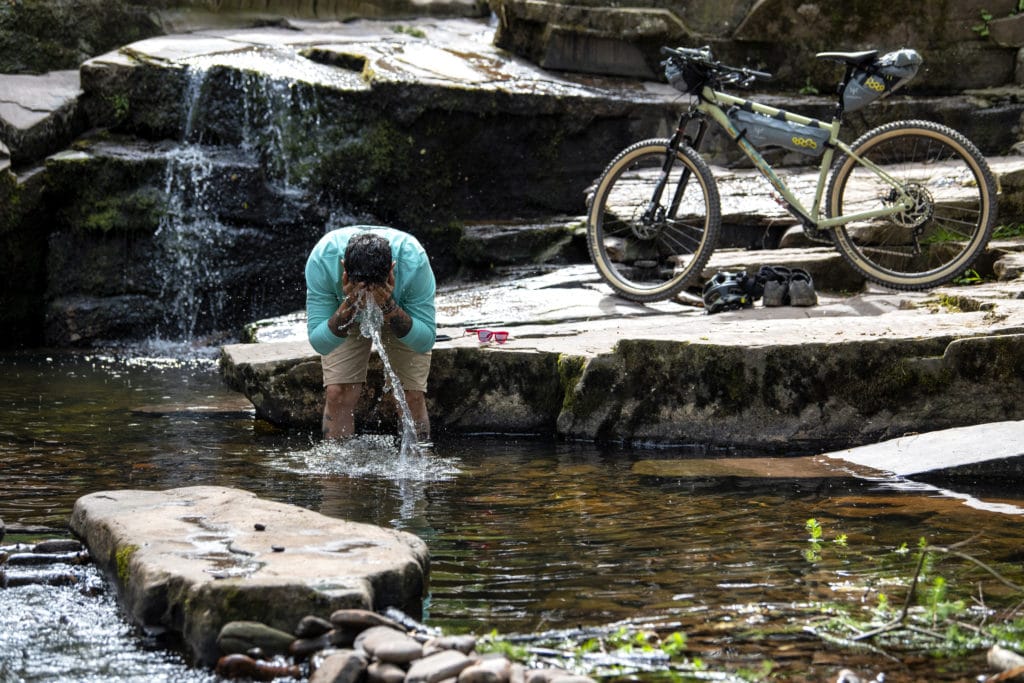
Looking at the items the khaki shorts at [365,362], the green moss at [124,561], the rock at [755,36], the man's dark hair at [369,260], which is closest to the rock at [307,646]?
the green moss at [124,561]

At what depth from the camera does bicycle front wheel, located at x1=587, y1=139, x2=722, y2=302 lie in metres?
7.99

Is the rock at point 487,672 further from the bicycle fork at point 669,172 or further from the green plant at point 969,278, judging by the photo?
the green plant at point 969,278

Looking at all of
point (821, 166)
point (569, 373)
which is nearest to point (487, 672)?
point (569, 373)

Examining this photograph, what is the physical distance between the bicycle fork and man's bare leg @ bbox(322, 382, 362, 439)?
109 inches

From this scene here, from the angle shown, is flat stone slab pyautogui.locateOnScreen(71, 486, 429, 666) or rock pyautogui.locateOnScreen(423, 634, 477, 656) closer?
rock pyautogui.locateOnScreen(423, 634, 477, 656)

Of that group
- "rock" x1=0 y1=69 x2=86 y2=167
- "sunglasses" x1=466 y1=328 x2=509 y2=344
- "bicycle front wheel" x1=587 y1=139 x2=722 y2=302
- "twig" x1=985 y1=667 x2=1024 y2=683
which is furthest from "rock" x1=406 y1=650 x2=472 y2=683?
"rock" x1=0 y1=69 x2=86 y2=167

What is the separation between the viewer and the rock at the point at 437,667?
3062 millimetres

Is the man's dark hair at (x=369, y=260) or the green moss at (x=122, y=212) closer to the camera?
the man's dark hair at (x=369, y=260)

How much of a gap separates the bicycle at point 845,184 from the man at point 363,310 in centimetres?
239

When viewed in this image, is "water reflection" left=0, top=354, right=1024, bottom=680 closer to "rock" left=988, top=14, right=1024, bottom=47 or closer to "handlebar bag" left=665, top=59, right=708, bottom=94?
"handlebar bag" left=665, top=59, right=708, bottom=94

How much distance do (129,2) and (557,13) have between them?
4.57m

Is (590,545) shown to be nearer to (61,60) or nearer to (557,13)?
(557,13)

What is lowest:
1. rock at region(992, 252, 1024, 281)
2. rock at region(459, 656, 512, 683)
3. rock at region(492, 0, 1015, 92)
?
rock at region(459, 656, 512, 683)

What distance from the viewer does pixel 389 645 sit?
3.20 metres
